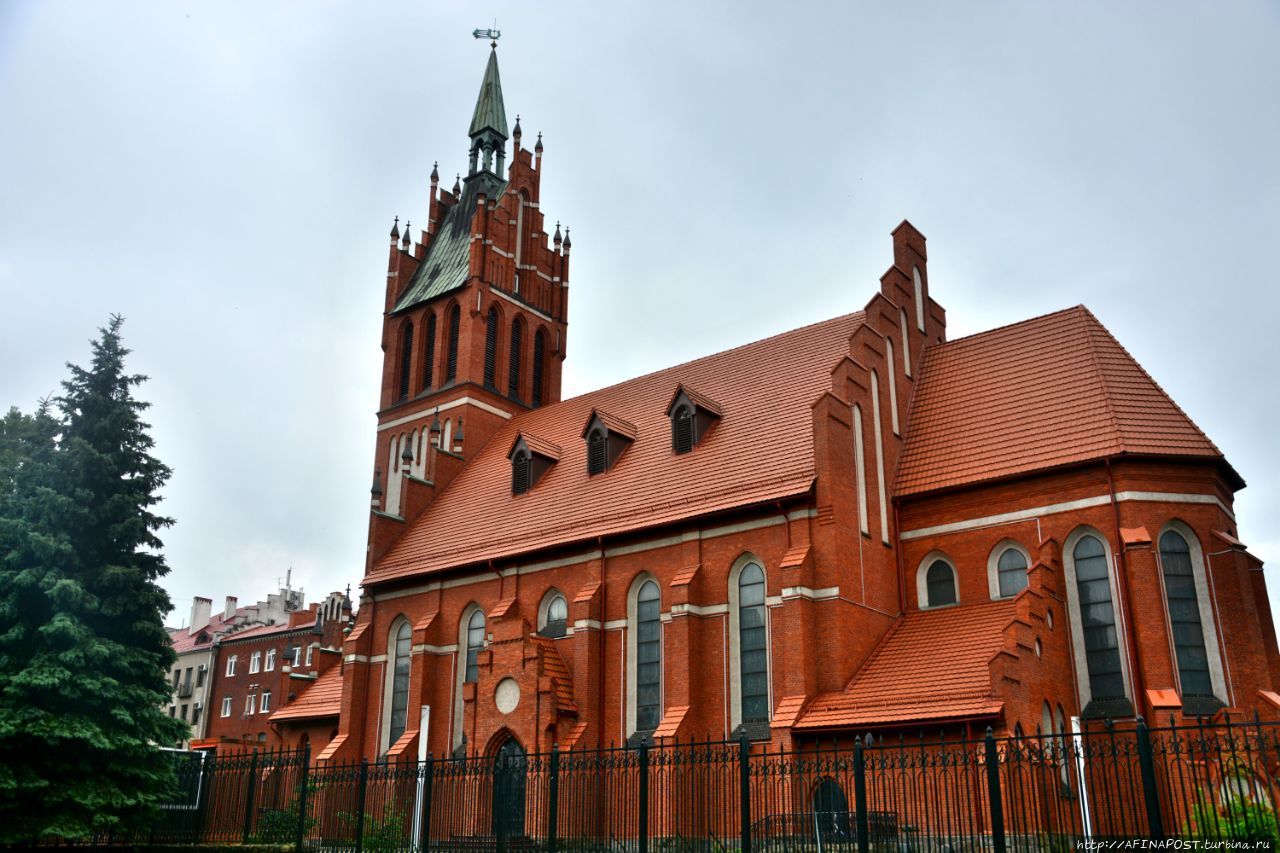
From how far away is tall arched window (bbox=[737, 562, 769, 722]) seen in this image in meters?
25.3

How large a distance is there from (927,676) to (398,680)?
17214mm

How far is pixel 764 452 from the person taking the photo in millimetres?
27609

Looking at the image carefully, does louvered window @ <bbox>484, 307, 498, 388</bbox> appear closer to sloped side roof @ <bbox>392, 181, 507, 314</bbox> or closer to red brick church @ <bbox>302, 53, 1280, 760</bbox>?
sloped side roof @ <bbox>392, 181, 507, 314</bbox>

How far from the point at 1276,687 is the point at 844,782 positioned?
8.93 meters

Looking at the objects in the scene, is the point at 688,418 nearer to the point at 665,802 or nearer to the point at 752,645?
the point at 752,645

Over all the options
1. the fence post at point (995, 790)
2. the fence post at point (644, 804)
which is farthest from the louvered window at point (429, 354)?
A: the fence post at point (995, 790)

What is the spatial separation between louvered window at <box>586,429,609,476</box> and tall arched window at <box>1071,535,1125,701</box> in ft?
42.8

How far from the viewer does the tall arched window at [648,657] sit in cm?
2731

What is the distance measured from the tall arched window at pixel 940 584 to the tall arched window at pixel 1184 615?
4.56 metres

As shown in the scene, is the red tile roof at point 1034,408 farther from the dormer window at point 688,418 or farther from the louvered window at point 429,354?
the louvered window at point 429,354

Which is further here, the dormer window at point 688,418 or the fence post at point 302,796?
the dormer window at point 688,418

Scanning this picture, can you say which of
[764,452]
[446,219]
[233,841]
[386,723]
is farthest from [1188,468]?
[446,219]

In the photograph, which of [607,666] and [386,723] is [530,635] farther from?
[386,723]

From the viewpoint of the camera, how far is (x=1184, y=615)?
75.4ft
